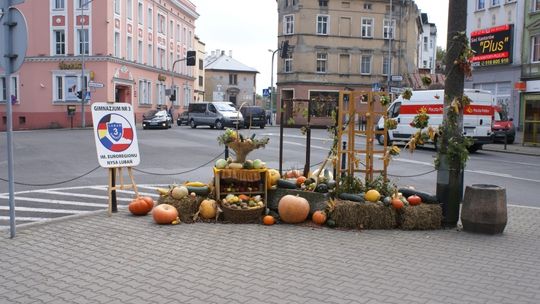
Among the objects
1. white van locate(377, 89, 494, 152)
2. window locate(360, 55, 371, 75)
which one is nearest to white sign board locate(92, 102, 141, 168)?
white van locate(377, 89, 494, 152)

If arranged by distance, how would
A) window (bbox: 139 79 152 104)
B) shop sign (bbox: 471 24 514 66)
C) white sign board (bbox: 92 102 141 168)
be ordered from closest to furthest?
white sign board (bbox: 92 102 141 168) < shop sign (bbox: 471 24 514 66) < window (bbox: 139 79 152 104)

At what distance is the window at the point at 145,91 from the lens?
52750mm

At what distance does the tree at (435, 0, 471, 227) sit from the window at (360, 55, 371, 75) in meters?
49.0

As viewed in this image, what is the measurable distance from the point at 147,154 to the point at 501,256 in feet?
50.1

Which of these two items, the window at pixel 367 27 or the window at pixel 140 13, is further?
the window at pixel 367 27

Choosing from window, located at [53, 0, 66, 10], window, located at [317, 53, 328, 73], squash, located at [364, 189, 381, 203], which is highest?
window, located at [53, 0, 66, 10]

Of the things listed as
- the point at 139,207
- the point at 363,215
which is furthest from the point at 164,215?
the point at 363,215

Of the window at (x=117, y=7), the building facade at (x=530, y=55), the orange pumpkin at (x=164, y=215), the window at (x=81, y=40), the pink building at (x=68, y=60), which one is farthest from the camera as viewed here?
the window at (x=117, y=7)

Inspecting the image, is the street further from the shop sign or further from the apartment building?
the apartment building

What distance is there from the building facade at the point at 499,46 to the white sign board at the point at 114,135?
96.7 ft

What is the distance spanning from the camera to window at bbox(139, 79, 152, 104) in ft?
173

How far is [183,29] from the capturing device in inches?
2643

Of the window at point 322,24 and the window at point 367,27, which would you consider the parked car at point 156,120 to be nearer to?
the window at point 322,24

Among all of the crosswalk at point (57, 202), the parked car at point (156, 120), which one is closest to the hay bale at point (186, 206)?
the crosswalk at point (57, 202)
